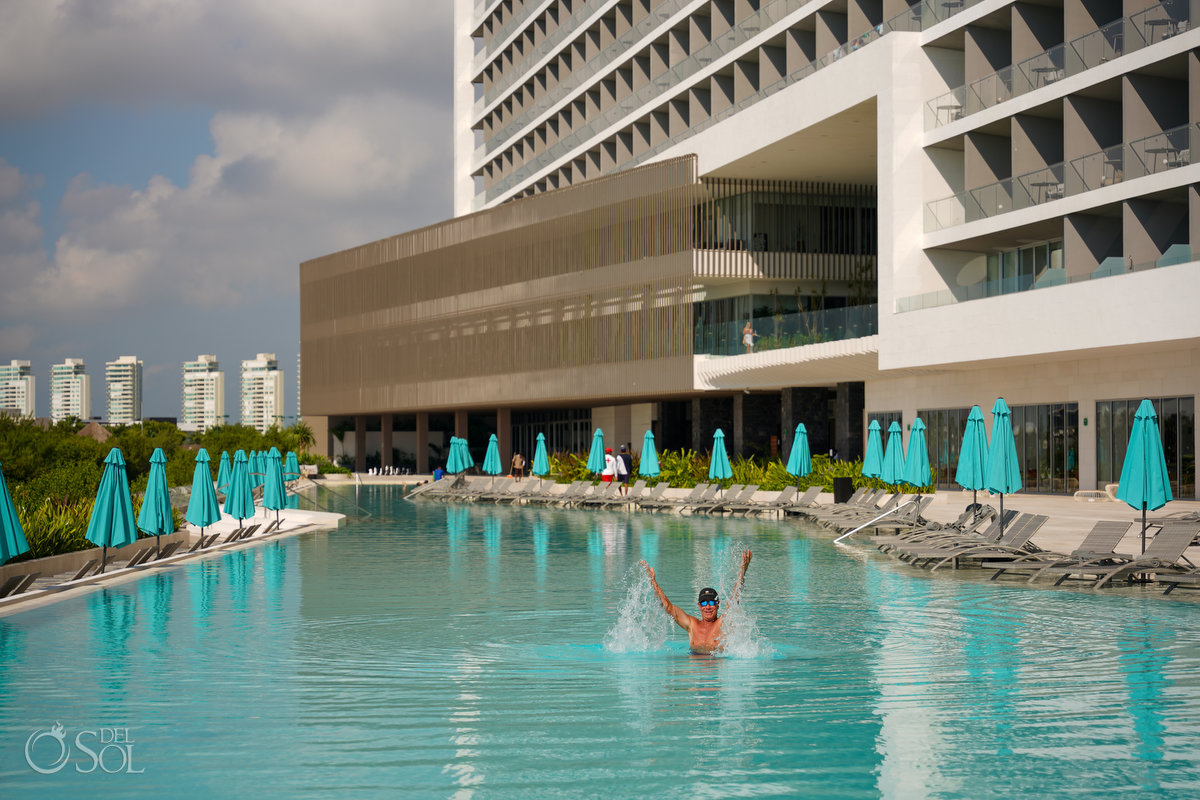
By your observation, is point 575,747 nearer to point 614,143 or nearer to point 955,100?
point 955,100

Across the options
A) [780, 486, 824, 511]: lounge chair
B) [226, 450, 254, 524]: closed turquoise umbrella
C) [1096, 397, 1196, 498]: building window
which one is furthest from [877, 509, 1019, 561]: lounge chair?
[226, 450, 254, 524]: closed turquoise umbrella

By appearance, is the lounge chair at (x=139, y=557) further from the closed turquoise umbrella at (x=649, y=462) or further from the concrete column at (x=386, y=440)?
the concrete column at (x=386, y=440)

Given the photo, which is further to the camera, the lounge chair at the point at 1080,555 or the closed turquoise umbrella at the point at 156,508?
the closed turquoise umbrella at the point at 156,508

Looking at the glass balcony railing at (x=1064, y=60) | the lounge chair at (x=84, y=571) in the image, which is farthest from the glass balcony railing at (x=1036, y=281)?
the lounge chair at (x=84, y=571)

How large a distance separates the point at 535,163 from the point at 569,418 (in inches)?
546

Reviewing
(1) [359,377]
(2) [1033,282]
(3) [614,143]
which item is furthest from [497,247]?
(2) [1033,282]

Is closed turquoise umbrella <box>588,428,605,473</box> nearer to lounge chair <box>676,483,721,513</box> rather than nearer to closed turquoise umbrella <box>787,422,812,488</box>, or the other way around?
lounge chair <box>676,483,721,513</box>

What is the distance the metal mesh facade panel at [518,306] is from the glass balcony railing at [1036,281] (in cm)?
1327

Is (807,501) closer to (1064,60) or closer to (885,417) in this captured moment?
(885,417)

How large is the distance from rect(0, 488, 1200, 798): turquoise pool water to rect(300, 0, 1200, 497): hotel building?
15569mm

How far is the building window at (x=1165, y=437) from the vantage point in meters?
28.0

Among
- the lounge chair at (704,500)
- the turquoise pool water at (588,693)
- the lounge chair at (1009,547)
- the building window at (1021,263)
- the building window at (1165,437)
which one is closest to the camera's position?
the turquoise pool water at (588,693)

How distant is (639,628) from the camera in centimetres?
1161

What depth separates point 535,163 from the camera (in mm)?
64250
